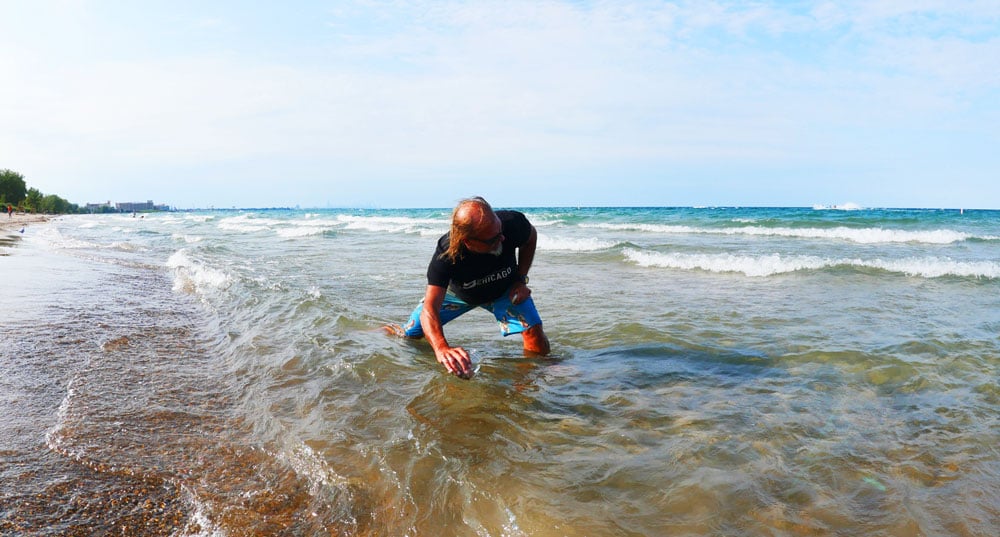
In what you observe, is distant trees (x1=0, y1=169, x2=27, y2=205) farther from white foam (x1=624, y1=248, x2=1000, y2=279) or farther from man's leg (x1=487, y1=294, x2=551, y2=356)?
man's leg (x1=487, y1=294, x2=551, y2=356)

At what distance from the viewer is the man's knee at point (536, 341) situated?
5766 mm

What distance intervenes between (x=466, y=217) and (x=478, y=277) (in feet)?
3.30

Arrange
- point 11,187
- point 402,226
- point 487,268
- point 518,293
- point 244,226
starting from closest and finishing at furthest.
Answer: point 487,268 < point 518,293 < point 402,226 < point 244,226 < point 11,187

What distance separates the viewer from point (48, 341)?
219 inches

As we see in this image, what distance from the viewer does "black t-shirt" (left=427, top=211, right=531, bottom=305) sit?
16.2 ft

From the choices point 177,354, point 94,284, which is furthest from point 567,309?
point 94,284

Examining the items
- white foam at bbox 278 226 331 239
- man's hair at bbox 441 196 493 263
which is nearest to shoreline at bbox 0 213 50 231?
white foam at bbox 278 226 331 239

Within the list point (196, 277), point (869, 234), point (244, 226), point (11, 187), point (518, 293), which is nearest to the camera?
point (518, 293)

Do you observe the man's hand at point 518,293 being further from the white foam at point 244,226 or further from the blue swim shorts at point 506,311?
the white foam at point 244,226

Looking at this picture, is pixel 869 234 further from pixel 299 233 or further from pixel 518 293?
pixel 299 233

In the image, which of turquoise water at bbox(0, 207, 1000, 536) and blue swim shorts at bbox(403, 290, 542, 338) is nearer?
turquoise water at bbox(0, 207, 1000, 536)

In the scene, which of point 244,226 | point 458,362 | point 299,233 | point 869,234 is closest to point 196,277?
point 458,362

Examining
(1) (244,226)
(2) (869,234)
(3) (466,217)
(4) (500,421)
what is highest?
(3) (466,217)

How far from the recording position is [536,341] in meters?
5.81
